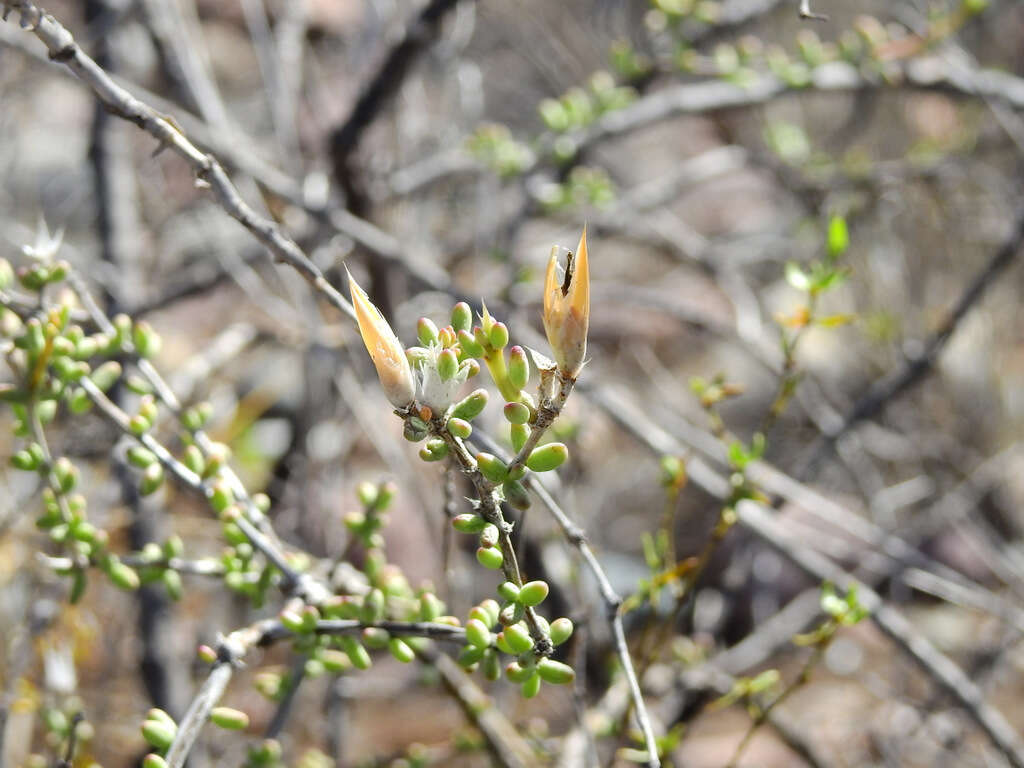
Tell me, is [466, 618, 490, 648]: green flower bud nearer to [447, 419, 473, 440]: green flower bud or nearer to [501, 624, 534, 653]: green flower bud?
[501, 624, 534, 653]: green flower bud

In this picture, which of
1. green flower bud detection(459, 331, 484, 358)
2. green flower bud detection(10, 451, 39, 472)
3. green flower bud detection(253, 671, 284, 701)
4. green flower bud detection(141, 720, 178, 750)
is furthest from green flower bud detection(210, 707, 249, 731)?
green flower bud detection(459, 331, 484, 358)

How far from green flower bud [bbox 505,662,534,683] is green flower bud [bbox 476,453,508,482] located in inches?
7.5

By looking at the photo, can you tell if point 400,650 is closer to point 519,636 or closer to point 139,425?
point 519,636

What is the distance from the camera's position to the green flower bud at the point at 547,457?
75 cm

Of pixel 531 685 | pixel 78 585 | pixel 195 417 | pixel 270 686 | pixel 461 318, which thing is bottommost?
pixel 270 686

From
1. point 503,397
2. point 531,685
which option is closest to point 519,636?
point 531,685

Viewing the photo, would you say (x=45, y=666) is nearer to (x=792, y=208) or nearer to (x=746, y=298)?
(x=746, y=298)

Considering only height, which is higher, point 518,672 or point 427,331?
point 427,331

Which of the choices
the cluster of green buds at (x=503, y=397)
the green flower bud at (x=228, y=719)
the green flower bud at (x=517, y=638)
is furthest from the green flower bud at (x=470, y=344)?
the green flower bud at (x=228, y=719)

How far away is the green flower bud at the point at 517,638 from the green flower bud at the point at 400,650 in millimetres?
177

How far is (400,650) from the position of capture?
934 mm

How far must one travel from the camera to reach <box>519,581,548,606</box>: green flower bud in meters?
0.77

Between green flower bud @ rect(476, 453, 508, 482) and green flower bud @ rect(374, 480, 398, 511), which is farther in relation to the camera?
green flower bud @ rect(374, 480, 398, 511)

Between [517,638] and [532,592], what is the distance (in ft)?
0.13
